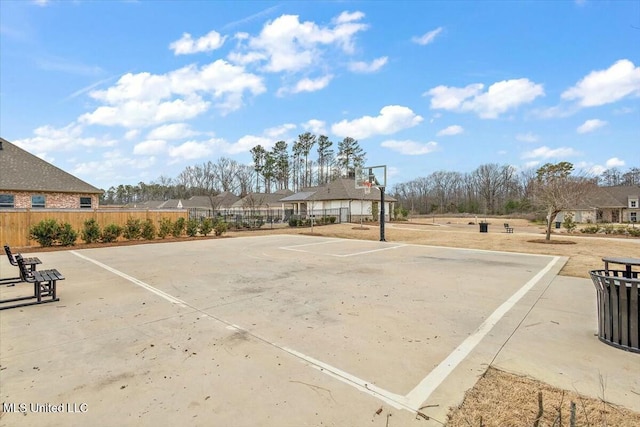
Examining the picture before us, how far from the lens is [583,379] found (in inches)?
111

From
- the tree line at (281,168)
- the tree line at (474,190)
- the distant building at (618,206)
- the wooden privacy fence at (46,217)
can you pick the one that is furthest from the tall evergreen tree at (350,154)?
the wooden privacy fence at (46,217)

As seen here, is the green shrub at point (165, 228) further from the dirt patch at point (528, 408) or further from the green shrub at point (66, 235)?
the dirt patch at point (528, 408)

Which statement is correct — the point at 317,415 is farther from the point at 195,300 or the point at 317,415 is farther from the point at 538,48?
the point at 538,48

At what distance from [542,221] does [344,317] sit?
44695 mm

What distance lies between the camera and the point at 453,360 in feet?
10.6

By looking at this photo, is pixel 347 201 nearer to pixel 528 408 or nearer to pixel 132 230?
pixel 132 230

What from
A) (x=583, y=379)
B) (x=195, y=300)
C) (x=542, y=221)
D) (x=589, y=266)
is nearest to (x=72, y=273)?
(x=195, y=300)

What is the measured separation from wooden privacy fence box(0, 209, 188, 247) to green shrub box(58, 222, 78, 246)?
96 cm

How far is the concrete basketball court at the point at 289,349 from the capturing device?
2.42 metres

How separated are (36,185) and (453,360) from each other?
2571cm

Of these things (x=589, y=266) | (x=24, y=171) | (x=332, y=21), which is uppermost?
(x=332, y=21)

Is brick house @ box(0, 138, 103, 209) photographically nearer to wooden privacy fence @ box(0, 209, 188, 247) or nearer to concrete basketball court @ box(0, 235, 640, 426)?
wooden privacy fence @ box(0, 209, 188, 247)

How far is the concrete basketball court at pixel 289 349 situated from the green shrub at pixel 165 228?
37.4 feet

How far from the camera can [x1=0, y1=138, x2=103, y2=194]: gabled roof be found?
63.1ft
